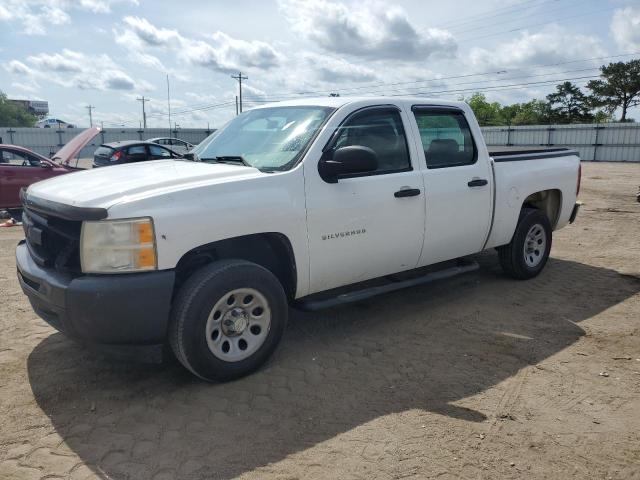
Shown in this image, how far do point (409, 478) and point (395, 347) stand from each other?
1656mm

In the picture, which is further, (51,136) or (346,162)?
(51,136)

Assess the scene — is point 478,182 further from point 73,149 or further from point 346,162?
point 73,149

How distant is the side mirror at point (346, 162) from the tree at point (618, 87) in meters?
59.2

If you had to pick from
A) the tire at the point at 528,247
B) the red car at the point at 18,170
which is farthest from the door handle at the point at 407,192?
the red car at the point at 18,170

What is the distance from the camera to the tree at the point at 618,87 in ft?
174

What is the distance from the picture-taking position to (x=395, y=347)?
14.2 ft

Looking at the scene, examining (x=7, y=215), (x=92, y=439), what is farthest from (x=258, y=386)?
(x=7, y=215)

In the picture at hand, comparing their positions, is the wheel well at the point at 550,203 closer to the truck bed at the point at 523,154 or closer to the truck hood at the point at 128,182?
the truck bed at the point at 523,154

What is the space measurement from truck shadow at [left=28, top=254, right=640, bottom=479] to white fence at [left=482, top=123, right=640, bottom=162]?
2998 centimetres

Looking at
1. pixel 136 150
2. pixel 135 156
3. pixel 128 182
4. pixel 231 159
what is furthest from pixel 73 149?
pixel 128 182

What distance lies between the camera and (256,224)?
11.8 ft

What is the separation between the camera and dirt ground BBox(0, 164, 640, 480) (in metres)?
2.85

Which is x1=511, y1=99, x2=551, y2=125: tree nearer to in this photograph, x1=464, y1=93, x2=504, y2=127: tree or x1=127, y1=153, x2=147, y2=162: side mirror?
x1=464, y1=93, x2=504, y2=127: tree

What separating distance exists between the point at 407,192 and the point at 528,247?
7.90 ft
